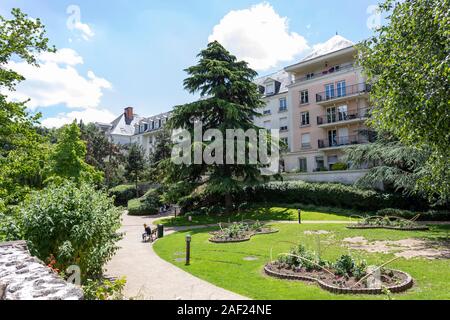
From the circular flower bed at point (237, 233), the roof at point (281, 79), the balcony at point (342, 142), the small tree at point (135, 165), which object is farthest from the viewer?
the small tree at point (135, 165)

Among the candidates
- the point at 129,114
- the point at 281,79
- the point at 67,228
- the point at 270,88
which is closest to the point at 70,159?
the point at 67,228

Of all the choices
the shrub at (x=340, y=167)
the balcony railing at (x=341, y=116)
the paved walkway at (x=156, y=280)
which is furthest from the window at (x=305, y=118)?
the paved walkway at (x=156, y=280)

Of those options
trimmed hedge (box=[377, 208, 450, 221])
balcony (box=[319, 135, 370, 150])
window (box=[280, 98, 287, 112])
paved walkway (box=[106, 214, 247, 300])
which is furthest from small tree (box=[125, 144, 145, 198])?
trimmed hedge (box=[377, 208, 450, 221])

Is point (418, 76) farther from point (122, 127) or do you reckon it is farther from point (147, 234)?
point (122, 127)

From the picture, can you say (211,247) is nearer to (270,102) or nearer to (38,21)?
(38,21)

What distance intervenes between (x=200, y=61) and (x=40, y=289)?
26.3 meters

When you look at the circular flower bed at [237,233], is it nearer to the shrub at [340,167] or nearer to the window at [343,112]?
the shrub at [340,167]

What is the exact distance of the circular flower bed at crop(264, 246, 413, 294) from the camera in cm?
795

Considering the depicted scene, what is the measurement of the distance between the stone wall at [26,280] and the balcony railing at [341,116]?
1311 inches

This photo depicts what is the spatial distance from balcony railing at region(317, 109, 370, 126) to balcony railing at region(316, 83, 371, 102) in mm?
1816

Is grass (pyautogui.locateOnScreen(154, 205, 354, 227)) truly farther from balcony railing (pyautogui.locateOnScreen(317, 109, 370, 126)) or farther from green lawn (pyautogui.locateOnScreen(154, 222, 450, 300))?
balcony railing (pyautogui.locateOnScreen(317, 109, 370, 126))

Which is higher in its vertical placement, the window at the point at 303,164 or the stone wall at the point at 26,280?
the window at the point at 303,164

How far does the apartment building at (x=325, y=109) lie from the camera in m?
34.8

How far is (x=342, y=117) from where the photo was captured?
1414 inches
